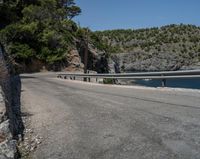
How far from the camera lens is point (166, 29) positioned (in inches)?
7426

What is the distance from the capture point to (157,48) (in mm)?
173750

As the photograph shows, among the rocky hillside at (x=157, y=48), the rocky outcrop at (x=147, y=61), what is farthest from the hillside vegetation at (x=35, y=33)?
the rocky outcrop at (x=147, y=61)

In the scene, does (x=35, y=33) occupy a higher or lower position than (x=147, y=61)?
higher

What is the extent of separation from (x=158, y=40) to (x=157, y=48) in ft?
17.4

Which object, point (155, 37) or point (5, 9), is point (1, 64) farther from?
point (155, 37)

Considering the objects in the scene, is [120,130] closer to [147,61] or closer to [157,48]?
[147,61]

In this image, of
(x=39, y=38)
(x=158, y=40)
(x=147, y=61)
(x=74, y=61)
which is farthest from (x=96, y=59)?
(x=158, y=40)

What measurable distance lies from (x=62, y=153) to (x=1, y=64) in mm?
3031

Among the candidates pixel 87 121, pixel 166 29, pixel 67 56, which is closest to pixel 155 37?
pixel 166 29

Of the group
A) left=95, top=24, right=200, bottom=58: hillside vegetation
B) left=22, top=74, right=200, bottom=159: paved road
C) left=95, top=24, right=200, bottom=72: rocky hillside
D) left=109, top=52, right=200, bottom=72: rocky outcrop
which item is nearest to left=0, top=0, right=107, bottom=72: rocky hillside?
left=22, top=74, right=200, bottom=159: paved road

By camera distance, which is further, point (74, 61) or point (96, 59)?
point (96, 59)

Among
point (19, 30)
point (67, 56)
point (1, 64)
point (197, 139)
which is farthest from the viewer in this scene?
point (67, 56)

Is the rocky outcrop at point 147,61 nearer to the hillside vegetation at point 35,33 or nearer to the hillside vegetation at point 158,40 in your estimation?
the hillside vegetation at point 158,40

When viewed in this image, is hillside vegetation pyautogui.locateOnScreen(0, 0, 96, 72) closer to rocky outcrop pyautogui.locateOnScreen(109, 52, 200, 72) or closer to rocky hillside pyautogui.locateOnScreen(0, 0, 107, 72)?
rocky hillside pyautogui.locateOnScreen(0, 0, 107, 72)
